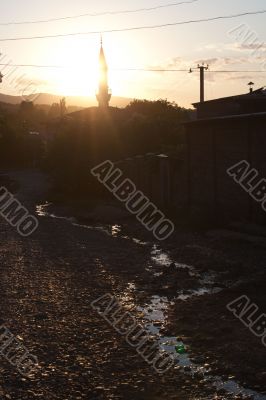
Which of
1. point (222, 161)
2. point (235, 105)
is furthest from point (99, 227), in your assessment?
point (235, 105)

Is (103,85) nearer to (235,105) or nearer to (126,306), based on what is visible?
(235,105)

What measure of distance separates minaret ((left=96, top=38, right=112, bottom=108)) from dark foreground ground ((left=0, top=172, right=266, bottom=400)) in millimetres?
63141

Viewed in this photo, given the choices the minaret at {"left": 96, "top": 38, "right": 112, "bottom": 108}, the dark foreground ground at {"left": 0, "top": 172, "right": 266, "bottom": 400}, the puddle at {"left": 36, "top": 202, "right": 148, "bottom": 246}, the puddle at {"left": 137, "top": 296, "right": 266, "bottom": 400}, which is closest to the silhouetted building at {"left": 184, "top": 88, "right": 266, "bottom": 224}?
the dark foreground ground at {"left": 0, "top": 172, "right": 266, "bottom": 400}

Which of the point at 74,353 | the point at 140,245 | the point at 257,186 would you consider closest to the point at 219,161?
the point at 257,186

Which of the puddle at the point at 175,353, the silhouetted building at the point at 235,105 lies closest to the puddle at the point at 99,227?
the puddle at the point at 175,353

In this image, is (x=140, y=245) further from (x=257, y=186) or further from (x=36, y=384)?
(x=36, y=384)

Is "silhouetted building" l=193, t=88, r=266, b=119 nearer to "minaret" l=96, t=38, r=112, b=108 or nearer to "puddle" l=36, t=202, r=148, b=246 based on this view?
"puddle" l=36, t=202, r=148, b=246

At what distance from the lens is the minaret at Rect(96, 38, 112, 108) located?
8512cm

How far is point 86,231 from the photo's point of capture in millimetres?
24453

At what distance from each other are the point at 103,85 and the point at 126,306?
78022 millimetres

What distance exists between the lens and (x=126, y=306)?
40.1 ft

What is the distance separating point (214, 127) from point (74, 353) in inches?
636

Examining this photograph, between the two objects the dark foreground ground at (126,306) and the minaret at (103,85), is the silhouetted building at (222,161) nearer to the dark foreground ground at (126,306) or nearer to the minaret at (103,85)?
the dark foreground ground at (126,306)

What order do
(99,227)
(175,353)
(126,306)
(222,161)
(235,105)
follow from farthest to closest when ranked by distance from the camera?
(235,105) → (99,227) → (222,161) → (126,306) → (175,353)
